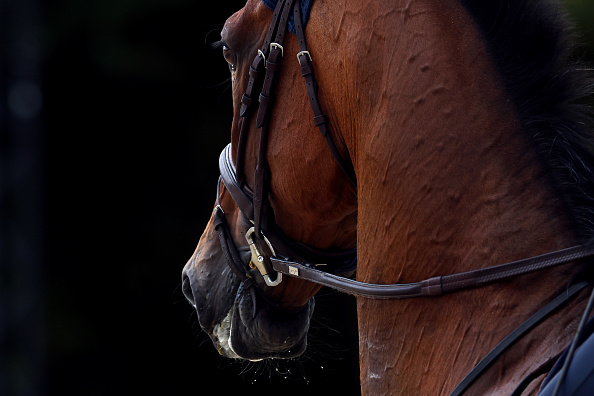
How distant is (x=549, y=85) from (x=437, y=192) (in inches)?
10.4

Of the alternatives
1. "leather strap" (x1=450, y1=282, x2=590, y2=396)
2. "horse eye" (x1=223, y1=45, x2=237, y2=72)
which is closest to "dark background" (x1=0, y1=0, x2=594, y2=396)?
"horse eye" (x1=223, y1=45, x2=237, y2=72)

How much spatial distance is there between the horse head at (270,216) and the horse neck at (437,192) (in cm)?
15

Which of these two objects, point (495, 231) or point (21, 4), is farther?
point (21, 4)

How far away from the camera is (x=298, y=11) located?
137cm

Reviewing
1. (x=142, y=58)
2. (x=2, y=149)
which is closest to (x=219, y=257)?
(x=2, y=149)

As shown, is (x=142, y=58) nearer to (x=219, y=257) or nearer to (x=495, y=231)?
(x=219, y=257)

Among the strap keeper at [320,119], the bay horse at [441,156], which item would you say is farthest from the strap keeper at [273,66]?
the strap keeper at [320,119]

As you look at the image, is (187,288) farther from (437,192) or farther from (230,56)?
(437,192)

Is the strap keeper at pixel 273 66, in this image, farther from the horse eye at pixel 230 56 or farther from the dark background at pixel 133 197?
the dark background at pixel 133 197

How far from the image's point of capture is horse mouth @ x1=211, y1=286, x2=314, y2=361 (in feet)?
5.79

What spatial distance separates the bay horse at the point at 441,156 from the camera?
1069 mm

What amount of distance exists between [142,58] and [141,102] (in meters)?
0.38

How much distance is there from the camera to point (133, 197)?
494cm

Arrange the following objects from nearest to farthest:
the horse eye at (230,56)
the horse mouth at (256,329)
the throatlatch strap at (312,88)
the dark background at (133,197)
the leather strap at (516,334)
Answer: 1. the leather strap at (516,334)
2. the throatlatch strap at (312,88)
3. the horse eye at (230,56)
4. the horse mouth at (256,329)
5. the dark background at (133,197)
